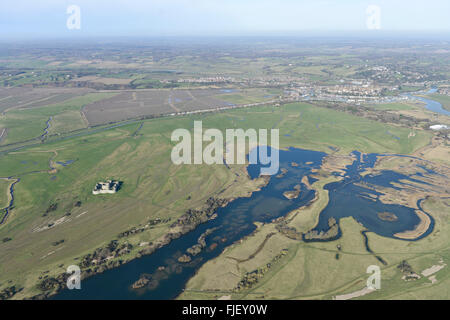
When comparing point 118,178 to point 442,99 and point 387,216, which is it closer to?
point 387,216

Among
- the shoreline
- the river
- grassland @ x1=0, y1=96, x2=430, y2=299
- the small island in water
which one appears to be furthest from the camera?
the small island in water

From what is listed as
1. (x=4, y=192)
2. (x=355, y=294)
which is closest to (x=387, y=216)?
(x=355, y=294)

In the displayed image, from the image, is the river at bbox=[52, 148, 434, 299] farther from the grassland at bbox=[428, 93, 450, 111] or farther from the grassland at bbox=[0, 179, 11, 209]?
the grassland at bbox=[428, 93, 450, 111]

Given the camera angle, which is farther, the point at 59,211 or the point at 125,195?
the point at 125,195

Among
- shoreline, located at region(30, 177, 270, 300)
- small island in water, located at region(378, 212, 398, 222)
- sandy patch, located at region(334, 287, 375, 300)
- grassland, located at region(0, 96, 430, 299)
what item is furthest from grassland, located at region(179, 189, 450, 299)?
shoreline, located at region(30, 177, 270, 300)

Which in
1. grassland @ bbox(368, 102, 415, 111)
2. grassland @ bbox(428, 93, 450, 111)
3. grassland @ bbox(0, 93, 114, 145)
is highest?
grassland @ bbox(428, 93, 450, 111)
